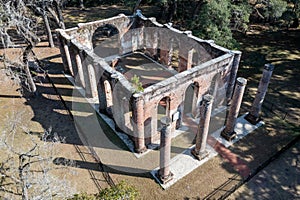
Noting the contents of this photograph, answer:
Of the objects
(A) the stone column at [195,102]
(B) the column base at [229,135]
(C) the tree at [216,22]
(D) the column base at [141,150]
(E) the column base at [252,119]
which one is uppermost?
(C) the tree at [216,22]

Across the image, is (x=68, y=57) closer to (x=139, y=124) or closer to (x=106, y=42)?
(x=106, y=42)

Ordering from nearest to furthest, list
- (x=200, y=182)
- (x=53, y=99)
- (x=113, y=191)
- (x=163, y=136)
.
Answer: (x=113, y=191)
(x=163, y=136)
(x=200, y=182)
(x=53, y=99)

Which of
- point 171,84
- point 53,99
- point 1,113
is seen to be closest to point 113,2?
point 53,99

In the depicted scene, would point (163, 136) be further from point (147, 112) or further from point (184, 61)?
point (184, 61)

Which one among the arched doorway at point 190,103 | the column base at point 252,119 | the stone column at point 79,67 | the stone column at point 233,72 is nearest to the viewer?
the arched doorway at point 190,103

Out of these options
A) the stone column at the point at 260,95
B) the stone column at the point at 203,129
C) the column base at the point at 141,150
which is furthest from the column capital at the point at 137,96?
the stone column at the point at 260,95

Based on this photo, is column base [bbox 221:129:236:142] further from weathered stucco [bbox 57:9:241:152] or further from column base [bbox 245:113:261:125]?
weathered stucco [bbox 57:9:241:152]

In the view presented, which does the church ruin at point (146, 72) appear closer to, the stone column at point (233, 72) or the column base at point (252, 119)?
the stone column at point (233, 72)

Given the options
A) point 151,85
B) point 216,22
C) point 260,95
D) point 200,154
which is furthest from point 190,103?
point 216,22
